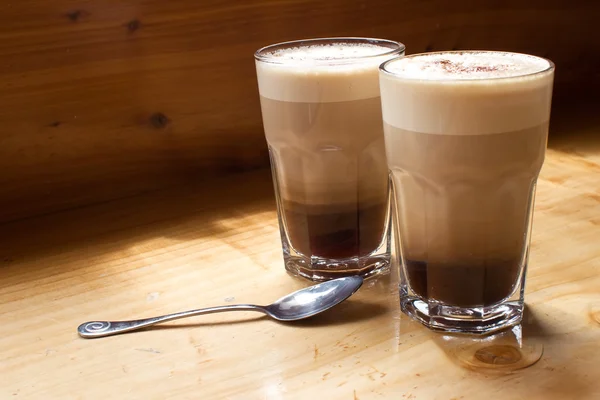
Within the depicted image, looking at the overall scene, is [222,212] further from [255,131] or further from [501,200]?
[501,200]

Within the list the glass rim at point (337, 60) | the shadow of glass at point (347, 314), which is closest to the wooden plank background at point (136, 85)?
the glass rim at point (337, 60)

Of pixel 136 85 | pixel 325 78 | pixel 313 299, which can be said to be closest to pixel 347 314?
pixel 313 299

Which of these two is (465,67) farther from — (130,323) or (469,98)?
(130,323)

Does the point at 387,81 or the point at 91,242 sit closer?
the point at 387,81

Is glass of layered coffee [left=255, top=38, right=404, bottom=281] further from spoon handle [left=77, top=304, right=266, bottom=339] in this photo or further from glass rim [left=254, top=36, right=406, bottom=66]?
spoon handle [left=77, top=304, right=266, bottom=339]

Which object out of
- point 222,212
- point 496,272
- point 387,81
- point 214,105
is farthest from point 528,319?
point 214,105

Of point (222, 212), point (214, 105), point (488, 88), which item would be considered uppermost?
point (488, 88)
